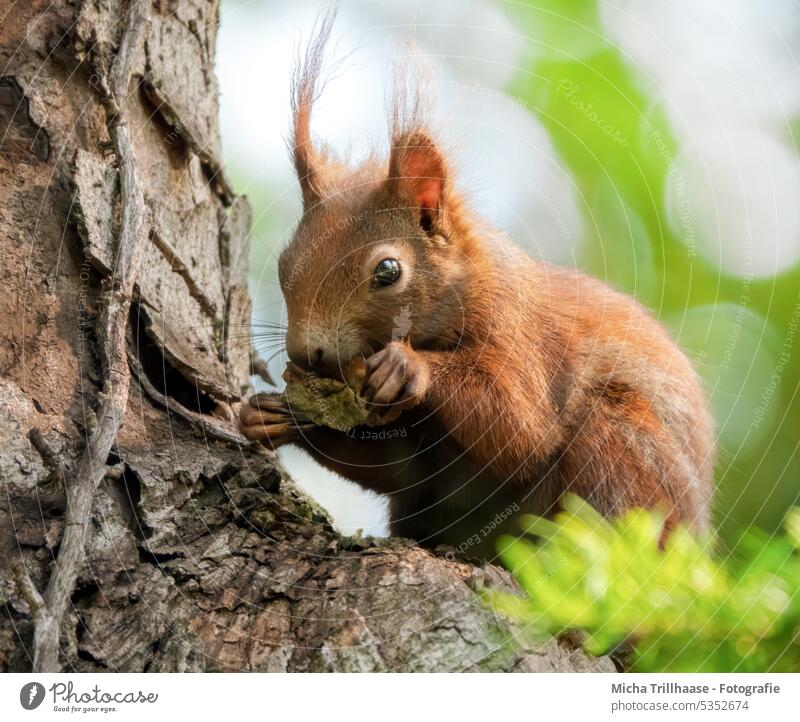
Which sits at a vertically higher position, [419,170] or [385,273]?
[419,170]

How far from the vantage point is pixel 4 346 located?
183 centimetres

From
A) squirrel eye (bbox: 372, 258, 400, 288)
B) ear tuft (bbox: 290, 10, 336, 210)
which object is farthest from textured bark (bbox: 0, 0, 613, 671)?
squirrel eye (bbox: 372, 258, 400, 288)

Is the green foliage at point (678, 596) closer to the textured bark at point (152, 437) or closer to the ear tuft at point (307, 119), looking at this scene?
the textured bark at point (152, 437)

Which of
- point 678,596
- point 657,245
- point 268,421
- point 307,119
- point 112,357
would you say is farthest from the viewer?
point 657,245

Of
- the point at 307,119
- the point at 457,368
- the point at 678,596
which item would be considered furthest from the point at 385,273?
the point at 678,596

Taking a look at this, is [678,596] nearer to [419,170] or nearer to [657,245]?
[419,170]

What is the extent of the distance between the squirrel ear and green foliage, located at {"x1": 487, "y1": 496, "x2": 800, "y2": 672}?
131 centimetres

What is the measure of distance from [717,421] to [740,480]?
0.95 ft

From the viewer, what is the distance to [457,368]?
2.24 metres

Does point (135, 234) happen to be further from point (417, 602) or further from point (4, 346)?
point (417, 602)

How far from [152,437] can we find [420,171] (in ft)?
3.27

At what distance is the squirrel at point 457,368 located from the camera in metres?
2.20

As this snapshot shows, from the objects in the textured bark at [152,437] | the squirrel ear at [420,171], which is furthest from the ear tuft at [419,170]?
the textured bark at [152,437]

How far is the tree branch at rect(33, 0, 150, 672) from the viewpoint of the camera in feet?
4.97
